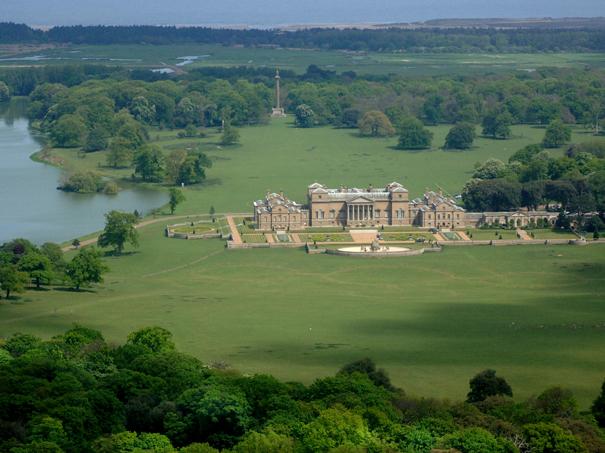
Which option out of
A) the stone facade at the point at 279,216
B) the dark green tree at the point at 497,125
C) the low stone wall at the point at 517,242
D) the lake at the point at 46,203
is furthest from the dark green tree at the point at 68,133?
the low stone wall at the point at 517,242

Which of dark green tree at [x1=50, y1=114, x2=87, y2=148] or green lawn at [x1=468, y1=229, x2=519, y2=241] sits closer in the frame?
green lawn at [x1=468, y1=229, x2=519, y2=241]

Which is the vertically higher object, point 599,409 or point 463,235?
point 599,409

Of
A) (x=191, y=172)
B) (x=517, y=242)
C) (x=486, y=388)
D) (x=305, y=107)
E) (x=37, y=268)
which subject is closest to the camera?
(x=486, y=388)

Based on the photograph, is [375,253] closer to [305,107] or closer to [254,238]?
[254,238]

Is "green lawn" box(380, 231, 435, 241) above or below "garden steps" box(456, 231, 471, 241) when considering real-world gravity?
above

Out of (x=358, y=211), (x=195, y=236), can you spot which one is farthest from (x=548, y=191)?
(x=195, y=236)

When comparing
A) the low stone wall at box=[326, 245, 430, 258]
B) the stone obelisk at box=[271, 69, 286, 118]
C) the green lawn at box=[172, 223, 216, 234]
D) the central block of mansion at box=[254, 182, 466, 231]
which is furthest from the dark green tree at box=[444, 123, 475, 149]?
the low stone wall at box=[326, 245, 430, 258]

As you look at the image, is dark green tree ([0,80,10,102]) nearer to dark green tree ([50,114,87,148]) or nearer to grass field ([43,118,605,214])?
grass field ([43,118,605,214])

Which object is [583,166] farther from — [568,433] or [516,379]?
[568,433]
